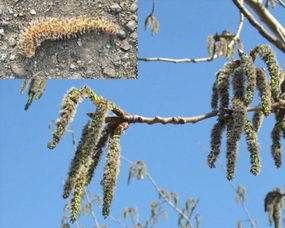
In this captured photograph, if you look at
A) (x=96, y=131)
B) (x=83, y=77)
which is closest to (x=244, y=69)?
(x=96, y=131)

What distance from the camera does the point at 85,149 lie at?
69.9 inches

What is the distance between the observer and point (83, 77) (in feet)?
14.2

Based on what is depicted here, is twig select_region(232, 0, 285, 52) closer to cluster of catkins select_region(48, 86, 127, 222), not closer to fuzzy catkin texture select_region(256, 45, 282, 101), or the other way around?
fuzzy catkin texture select_region(256, 45, 282, 101)

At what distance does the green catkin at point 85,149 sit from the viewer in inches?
69.2

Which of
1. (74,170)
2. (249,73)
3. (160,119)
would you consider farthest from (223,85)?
Result: (74,170)

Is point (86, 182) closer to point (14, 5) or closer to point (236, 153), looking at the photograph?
point (236, 153)

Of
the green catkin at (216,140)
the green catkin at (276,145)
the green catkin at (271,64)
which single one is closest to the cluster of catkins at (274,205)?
the green catkin at (276,145)

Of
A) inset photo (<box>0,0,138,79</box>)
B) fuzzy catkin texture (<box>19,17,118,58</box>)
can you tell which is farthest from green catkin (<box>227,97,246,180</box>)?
fuzzy catkin texture (<box>19,17,118,58</box>)

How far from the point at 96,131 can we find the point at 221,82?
54 cm

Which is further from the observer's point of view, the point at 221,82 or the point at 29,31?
the point at 29,31

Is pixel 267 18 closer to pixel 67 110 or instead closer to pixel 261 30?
pixel 261 30

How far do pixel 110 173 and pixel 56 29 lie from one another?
9.70ft

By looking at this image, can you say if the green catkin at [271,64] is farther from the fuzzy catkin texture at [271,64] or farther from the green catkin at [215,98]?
the green catkin at [215,98]

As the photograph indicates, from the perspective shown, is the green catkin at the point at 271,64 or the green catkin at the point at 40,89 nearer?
the green catkin at the point at 271,64
